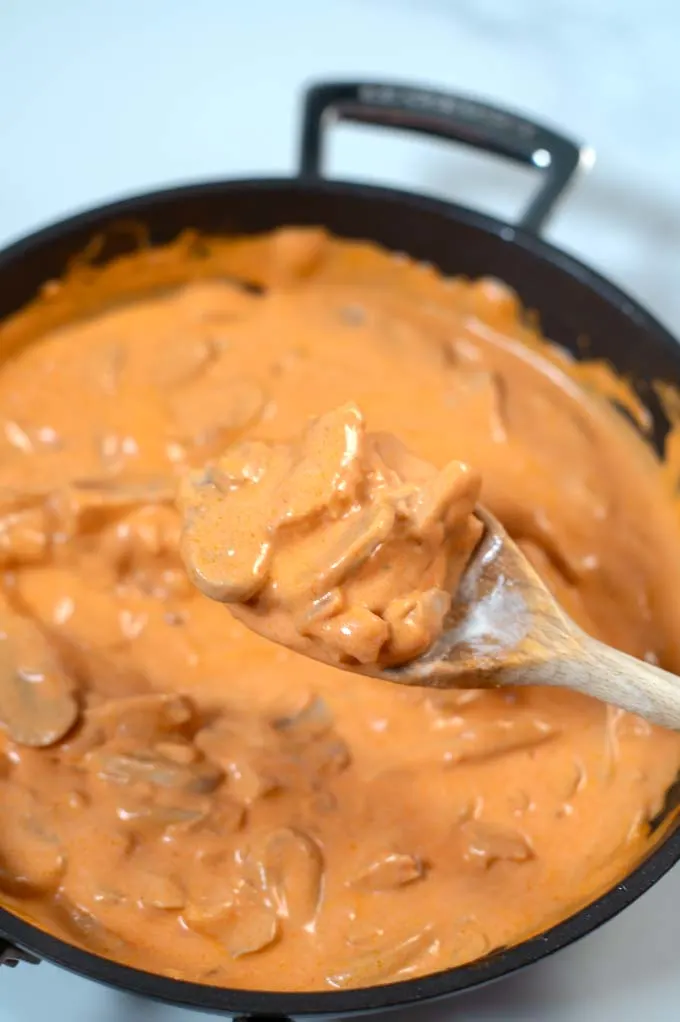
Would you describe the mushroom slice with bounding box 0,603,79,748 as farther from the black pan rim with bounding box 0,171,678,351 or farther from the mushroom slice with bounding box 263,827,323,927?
the black pan rim with bounding box 0,171,678,351

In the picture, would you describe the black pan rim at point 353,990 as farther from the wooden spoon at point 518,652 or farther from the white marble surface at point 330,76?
the white marble surface at point 330,76

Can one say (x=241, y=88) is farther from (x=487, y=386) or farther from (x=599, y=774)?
(x=599, y=774)

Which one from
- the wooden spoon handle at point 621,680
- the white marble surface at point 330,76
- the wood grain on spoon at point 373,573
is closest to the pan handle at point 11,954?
the wood grain on spoon at point 373,573

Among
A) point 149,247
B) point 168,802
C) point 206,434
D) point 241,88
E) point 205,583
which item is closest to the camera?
point 205,583

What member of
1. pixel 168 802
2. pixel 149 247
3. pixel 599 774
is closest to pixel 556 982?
pixel 599 774

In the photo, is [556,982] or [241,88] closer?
[556,982]
